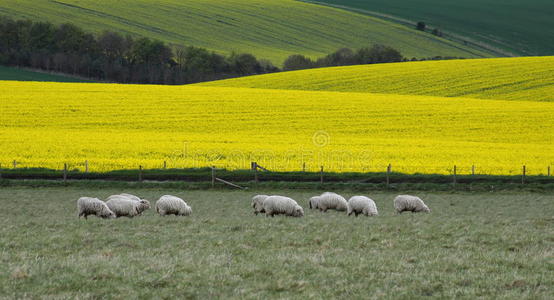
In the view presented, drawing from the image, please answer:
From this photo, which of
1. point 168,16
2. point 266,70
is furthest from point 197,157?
point 168,16

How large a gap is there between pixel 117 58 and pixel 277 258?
284 ft

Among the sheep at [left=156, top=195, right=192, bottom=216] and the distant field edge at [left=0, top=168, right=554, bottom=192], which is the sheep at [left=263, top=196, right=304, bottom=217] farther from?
the distant field edge at [left=0, top=168, right=554, bottom=192]

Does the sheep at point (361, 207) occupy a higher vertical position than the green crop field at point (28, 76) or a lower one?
lower

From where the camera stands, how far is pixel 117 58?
9375 cm

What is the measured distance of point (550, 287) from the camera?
365 inches

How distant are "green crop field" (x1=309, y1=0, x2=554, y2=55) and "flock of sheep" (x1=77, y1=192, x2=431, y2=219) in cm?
11861

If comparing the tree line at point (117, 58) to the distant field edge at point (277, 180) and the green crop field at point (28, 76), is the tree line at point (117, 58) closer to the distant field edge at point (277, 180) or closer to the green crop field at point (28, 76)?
the green crop field at point (28, 76)

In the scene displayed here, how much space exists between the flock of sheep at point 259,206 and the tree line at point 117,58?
2903 inches

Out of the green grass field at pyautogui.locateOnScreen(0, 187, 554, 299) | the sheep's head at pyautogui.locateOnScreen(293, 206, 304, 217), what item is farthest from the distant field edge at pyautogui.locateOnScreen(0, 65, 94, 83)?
the green grass field at pyautogui.locateOnScreen(0, 187, 554, 299)

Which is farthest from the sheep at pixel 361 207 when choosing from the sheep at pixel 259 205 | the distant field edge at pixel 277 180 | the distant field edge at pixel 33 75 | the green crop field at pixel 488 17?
the green crop field at pixel 488 17

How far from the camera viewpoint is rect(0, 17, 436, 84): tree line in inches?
3568

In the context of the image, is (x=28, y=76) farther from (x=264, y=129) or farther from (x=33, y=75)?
(x=264, y=129)

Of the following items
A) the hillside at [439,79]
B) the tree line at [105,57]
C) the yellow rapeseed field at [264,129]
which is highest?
the tree line at [105,57]

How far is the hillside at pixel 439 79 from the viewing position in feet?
195
